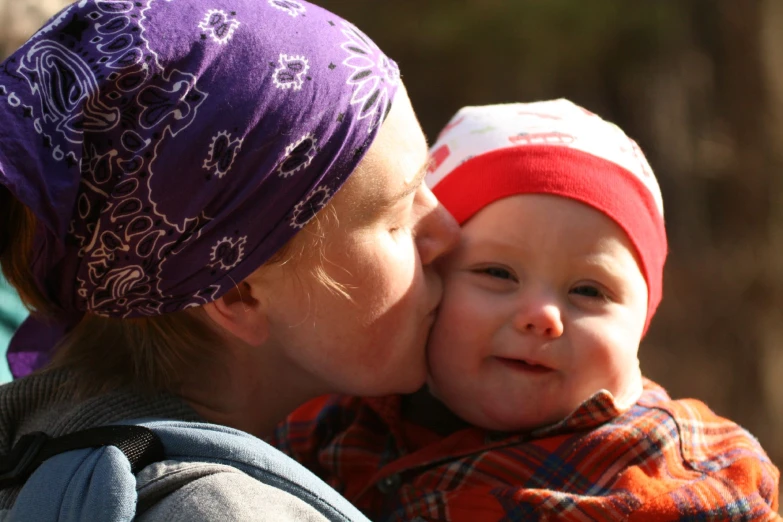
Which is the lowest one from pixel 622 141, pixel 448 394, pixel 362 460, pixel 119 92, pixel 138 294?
pixel 362 460

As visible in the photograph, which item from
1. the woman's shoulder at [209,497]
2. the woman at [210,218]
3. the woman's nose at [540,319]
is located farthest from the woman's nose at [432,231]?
the woman's shoulder at [209,497]

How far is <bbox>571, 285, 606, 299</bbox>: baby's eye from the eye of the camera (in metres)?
2.06

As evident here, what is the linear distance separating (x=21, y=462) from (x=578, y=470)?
110 cm

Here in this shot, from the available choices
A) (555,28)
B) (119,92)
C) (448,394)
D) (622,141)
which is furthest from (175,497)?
(555,28)

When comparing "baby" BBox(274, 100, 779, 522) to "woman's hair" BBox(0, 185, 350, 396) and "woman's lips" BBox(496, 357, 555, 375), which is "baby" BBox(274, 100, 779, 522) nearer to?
"woman's lips" BBox(496, 357, 555, 375)

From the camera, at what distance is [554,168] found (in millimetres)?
2080

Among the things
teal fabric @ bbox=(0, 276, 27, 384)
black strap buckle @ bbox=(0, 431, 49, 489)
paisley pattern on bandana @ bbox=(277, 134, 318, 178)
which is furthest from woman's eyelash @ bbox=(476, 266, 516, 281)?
teal fabric @ bbox=(0, 276, 27, 384)

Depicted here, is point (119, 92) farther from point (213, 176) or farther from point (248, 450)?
point (248, 450)

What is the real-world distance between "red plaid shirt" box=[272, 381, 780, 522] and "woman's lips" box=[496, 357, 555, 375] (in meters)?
0.11

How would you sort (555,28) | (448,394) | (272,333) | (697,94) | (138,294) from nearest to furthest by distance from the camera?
(138,294), (272,333), (448,394), (697,94), (555,28)

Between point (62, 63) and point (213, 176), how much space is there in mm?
328

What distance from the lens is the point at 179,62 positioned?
1608 mm

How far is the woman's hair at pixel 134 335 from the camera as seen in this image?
1.80 m

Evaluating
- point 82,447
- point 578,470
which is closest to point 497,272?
point 578,470
